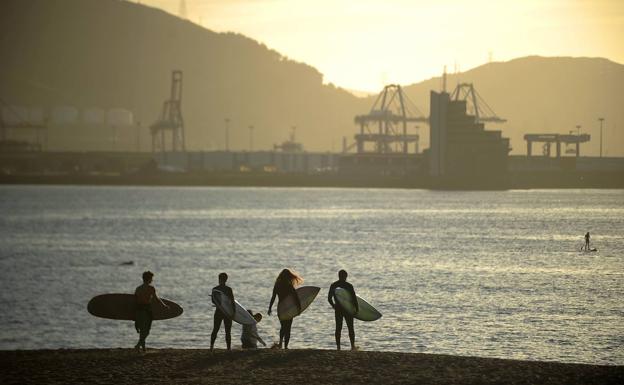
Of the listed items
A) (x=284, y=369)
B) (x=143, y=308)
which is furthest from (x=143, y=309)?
(x=284, y=369)

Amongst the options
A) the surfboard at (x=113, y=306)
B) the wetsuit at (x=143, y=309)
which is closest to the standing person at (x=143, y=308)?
the wetsuit at (x=143, y=309)

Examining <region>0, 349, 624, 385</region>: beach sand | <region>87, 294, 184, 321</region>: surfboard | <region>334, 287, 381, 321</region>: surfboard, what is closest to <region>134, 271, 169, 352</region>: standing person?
<region>0, 349, 624, 385</region>: beach sand

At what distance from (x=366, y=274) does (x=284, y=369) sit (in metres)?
49.8

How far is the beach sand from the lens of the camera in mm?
23594

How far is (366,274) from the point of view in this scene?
74438mm

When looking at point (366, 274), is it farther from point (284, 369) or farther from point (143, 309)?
point (284, 369)

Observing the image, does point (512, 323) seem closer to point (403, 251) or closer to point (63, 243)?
point (403, 251)

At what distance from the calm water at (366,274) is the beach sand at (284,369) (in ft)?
46.8

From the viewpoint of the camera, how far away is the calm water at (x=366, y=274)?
46.4m

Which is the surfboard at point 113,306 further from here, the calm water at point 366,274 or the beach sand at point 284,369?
the calm water at point 366,274

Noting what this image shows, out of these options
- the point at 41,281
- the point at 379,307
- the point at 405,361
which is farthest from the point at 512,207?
the point at 405,361

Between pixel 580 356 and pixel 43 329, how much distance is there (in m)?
24.3

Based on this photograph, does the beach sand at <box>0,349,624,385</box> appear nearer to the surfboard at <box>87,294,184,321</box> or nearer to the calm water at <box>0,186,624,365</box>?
the surfboard at <box>87,294,184,321</box>

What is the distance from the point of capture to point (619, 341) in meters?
42.5
